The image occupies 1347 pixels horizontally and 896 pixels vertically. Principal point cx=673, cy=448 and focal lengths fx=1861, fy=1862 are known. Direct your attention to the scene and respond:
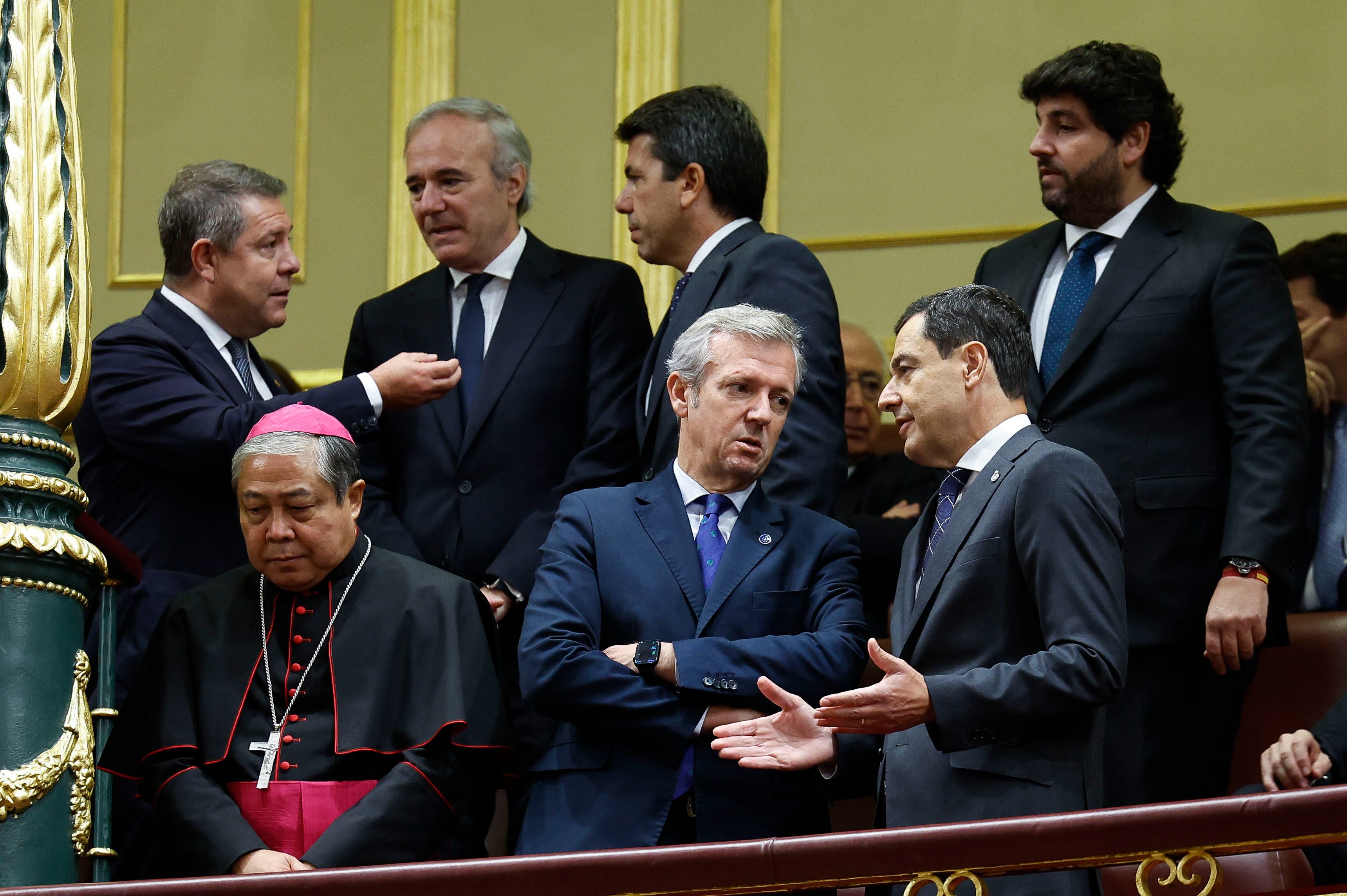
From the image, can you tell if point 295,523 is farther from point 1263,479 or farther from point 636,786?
point 1263,479

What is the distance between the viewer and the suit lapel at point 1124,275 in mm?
3609

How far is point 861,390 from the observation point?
480 centimetres

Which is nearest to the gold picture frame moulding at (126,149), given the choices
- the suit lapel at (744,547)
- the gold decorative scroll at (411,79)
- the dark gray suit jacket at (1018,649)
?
the gold decorative scroll at (411,79)

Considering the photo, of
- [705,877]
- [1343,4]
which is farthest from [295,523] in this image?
[1343,4]

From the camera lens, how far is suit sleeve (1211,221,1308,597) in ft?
11.0

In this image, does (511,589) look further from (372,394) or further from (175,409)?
(175,409)

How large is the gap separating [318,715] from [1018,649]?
50.8 inches

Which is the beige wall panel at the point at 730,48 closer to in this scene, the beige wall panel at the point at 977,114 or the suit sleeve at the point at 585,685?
the beige wall panel at the point at 977,114

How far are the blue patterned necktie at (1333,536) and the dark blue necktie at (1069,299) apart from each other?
73 cm

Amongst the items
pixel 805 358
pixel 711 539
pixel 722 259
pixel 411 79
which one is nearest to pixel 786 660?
pixel 711 539

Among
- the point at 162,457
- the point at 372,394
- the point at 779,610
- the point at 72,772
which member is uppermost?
the point at 372,394

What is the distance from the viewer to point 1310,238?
16.7 ft

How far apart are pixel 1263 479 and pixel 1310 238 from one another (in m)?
1.97

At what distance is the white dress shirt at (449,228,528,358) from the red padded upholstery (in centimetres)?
179
